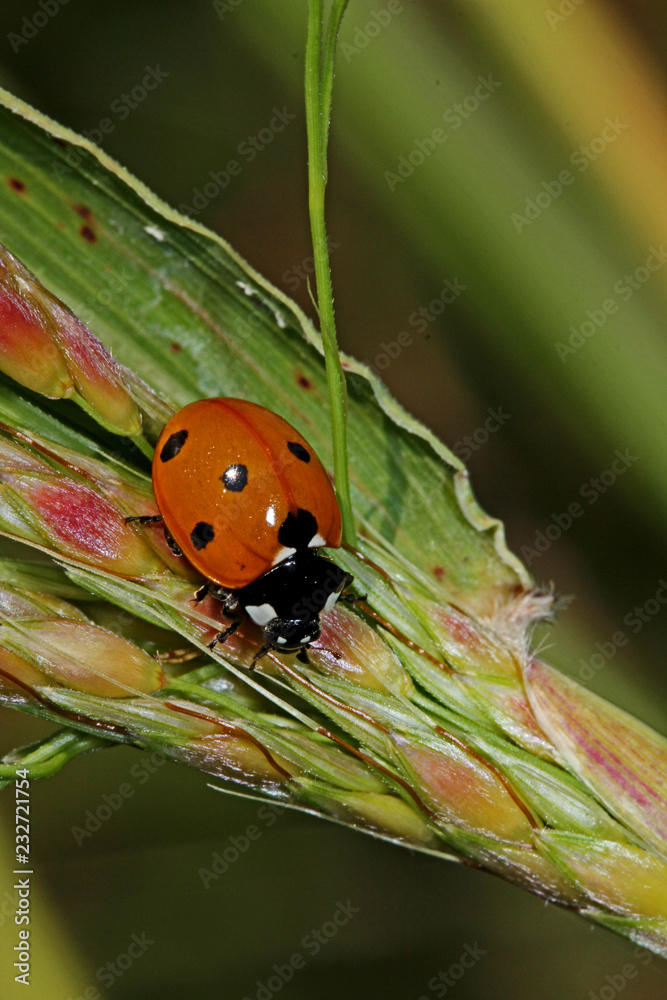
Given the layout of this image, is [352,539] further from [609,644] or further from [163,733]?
[609,644]

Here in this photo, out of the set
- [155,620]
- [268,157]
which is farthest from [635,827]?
[268,157]
